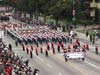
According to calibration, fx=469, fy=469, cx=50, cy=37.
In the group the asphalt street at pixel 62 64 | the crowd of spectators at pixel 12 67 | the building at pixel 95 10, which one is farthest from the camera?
the building at pixel 95 10

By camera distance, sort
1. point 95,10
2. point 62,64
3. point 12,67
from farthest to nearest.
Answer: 1. point 95,10
2. point 62,64
3. point 12,67

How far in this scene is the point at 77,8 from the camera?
105312mm

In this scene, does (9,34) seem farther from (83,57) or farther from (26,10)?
(26,10)

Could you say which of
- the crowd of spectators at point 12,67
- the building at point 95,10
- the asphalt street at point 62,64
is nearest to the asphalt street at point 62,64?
the asphalt street at point 62,64

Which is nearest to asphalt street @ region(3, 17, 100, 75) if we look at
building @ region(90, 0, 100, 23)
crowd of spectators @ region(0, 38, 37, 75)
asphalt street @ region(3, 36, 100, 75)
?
asphalt street @ region(3, 36, 100, 75)

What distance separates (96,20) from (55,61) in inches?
2169

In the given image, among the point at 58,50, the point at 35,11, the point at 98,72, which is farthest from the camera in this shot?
the point at 35,11

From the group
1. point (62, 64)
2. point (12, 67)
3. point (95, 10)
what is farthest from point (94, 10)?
point (12, 67)

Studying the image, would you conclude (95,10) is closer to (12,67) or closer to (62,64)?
(62,64)

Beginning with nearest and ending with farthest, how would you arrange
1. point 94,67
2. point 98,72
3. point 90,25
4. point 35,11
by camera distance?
point 98,72 < point 94,67 < point 90,25 < point 35,11

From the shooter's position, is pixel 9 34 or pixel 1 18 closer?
pixel 9 34

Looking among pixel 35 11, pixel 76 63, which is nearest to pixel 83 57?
pixel 76 63

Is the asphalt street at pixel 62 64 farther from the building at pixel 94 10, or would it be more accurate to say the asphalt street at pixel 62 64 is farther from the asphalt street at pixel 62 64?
the building at pixel 94 10

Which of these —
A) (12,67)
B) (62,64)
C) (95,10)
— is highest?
(95,10)
